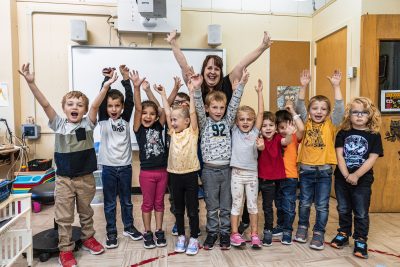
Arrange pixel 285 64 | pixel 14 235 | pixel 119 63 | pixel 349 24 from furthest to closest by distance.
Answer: pixel 285 64
pixel 119 63
pixel 349 24
pixel 14 235

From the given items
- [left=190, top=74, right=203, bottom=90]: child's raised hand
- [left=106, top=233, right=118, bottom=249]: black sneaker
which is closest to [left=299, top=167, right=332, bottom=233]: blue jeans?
[left=190, top=74, right=203, bottom=90]: child's raised hand

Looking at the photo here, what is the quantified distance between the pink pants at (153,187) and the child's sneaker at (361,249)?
1341mm

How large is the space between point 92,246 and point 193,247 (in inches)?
27.1

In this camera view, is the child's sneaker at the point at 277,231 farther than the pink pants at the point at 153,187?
Yes

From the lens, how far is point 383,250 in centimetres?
217

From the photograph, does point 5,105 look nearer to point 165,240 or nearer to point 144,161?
point 144,161

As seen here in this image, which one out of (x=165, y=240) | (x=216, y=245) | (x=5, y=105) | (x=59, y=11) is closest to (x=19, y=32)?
(x=59, y=11)

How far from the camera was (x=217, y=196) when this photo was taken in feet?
6.99

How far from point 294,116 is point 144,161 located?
109 centimetres

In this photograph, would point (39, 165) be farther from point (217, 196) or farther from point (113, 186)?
point (217, 196)

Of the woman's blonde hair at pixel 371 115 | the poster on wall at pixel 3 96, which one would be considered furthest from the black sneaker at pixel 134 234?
the poster on wall at pixel 3 96

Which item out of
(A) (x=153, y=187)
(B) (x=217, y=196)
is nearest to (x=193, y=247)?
(B) (x=217, y=196)

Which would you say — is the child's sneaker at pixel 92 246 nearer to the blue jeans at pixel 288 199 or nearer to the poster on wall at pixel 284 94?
the blue jeans at pixel 288 199

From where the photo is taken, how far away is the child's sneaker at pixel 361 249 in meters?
2.06
